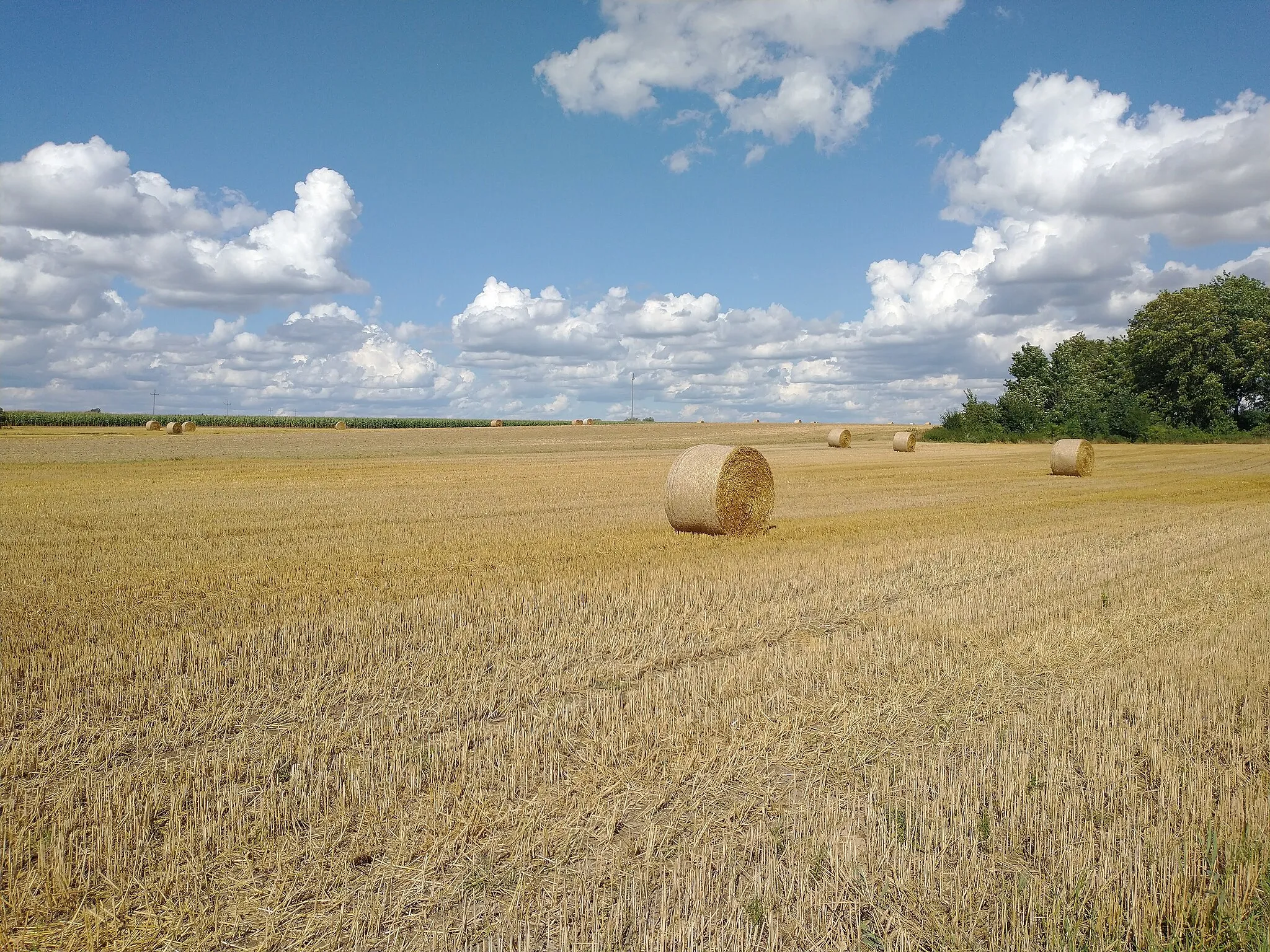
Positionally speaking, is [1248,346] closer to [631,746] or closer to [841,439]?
[841,439]

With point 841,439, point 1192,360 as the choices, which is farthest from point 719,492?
point 1192,360

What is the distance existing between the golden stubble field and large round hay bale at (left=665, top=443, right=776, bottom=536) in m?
2.08

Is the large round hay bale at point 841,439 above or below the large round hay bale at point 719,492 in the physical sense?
above

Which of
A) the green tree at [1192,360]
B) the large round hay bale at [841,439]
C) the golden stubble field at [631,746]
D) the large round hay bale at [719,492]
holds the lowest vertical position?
the golden stubble field at [631,746]

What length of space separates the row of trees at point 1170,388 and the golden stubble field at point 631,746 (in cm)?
5021

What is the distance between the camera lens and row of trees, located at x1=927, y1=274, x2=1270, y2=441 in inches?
2285

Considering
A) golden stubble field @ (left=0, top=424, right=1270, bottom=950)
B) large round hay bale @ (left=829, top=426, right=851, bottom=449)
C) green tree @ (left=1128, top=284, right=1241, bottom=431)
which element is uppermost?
green tree @ (left=1128, top=284, right=1241, bottom=431)

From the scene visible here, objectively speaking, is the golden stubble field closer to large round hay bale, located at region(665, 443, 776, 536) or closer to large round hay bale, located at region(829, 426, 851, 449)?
large round hay bale, located at region(665, 443, 776, 536)

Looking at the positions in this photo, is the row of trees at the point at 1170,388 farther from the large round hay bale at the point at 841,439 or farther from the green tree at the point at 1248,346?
the large round hay bale at the point at 841,439

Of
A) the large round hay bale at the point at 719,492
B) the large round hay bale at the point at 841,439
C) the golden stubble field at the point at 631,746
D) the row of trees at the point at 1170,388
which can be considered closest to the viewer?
the golden stubble field at the point at 631,746

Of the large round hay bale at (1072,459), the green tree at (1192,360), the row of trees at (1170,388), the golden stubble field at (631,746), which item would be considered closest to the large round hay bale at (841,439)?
the row of trees at (1170,388)

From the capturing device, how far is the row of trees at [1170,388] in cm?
5803

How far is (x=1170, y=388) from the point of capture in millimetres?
62688

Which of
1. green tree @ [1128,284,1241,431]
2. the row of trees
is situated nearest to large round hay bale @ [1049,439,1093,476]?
the row of trees
